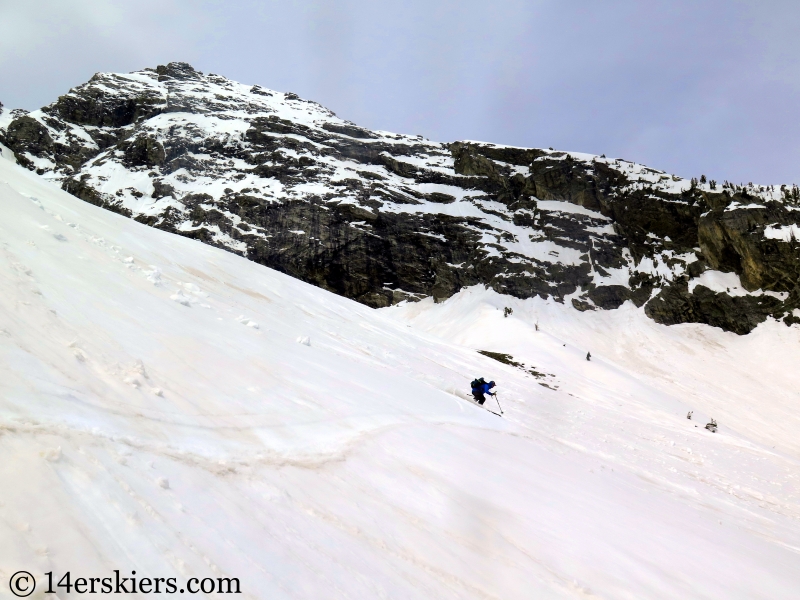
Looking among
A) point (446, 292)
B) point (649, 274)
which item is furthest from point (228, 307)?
point (649, 274)

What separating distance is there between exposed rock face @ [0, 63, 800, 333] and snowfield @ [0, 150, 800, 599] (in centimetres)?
5158

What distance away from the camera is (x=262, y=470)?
14.8ft

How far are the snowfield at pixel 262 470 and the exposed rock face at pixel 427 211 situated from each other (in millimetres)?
51583

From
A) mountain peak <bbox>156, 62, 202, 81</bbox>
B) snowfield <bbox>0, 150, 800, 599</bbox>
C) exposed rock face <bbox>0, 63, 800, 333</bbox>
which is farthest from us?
mountain peak <bbox>156, 62, 202, 81</bbox>

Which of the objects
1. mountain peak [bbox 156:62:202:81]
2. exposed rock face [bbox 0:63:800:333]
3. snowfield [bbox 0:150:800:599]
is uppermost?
mountain peak [bbox 156:62:202:81]

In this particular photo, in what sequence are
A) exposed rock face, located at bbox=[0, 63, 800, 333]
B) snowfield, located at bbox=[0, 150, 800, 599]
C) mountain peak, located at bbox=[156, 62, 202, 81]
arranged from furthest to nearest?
1. mountain peak, located at bbox=[156, 62, 202, 81]
2. exposed rock face, located at bbox=[0, 63, 800, 333]
3. snowfield, located at bbox=[0, 150, 800, 599]

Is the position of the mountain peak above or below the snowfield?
above

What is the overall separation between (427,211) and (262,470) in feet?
237

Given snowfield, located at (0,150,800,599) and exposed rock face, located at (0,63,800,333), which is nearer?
snowfield, located at (0,150,800,599)

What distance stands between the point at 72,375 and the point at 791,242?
226ft

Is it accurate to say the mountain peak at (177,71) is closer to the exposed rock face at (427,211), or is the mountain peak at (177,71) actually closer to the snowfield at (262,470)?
the exposed rock face at (427,211)

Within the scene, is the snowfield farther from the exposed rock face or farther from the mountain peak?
the mountain peak

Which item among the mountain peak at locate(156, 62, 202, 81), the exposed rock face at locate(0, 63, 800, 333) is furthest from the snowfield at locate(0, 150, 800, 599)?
the mountain peak at locate(156, 62, 202, 81)

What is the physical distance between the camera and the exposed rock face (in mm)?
57812
